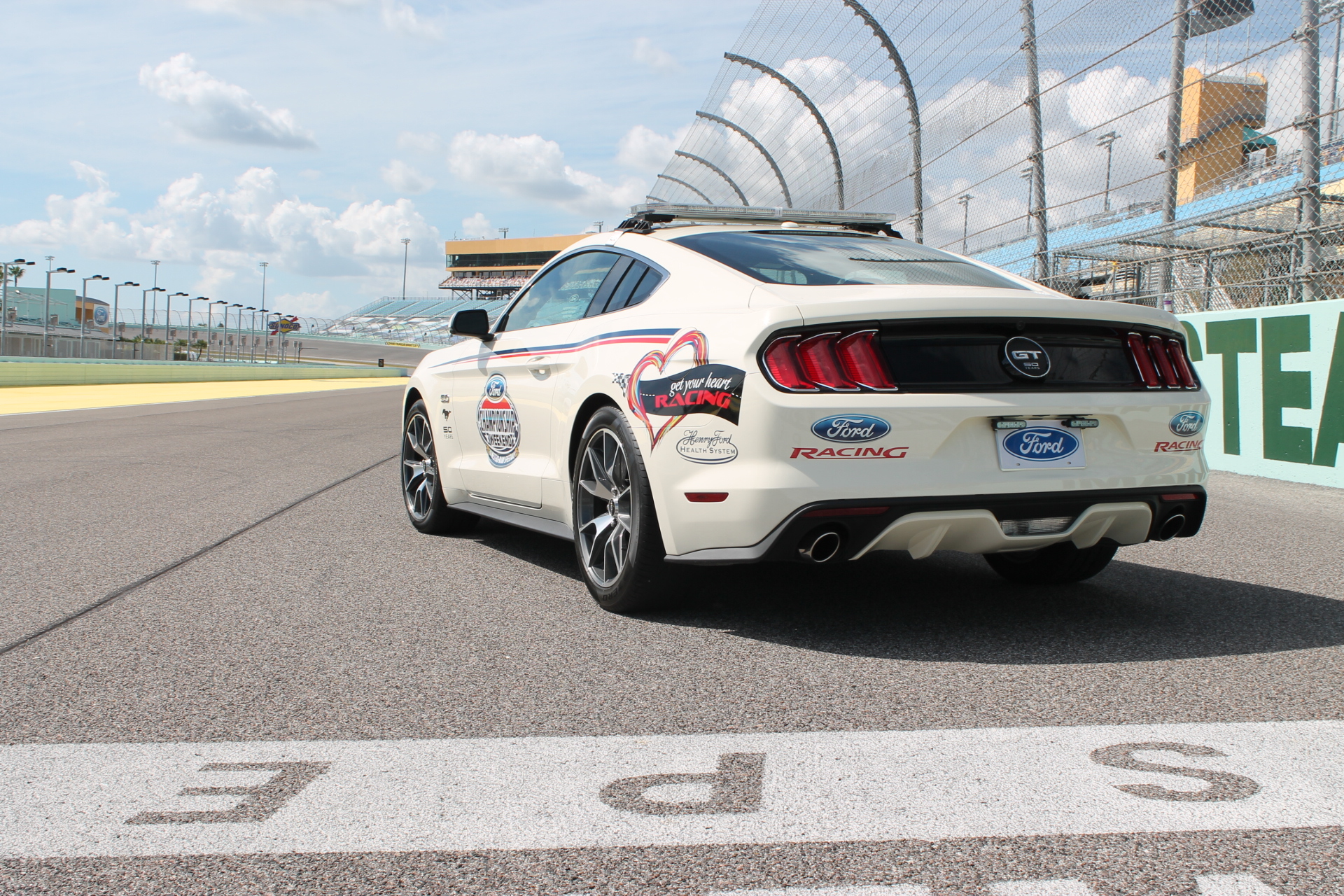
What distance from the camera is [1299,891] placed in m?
1.98

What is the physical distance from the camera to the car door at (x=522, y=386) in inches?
195

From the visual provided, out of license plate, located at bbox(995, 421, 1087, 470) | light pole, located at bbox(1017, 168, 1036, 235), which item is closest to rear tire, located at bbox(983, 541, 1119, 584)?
license plate, located at bbox(995, 421, 1087, 470)

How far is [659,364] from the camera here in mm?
3965

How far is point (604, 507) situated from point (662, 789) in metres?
2.07

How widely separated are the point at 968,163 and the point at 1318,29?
4.34 m

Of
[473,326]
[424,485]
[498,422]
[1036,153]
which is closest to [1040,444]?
[498,422]

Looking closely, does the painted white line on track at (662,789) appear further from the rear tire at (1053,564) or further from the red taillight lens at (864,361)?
the rear tire at (1053,564)

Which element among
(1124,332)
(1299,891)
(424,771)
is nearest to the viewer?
(1299,891)

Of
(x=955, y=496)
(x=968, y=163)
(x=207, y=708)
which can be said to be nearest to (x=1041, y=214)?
(x=968, y=163)

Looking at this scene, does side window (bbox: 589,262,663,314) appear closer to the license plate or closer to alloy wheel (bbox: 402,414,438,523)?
the license plate

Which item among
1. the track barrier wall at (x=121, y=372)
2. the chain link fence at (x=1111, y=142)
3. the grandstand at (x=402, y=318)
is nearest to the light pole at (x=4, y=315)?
the track barrier wall at (x=121, y=372)

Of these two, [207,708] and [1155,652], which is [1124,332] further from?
[207,708]

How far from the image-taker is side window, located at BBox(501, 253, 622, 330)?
5.01 meters

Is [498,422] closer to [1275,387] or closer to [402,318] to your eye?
[1275,387]
